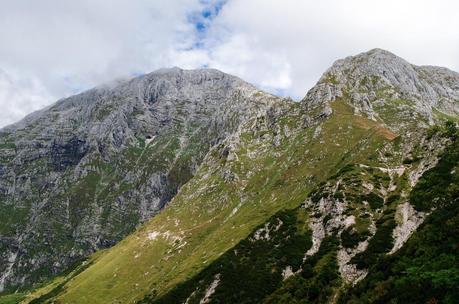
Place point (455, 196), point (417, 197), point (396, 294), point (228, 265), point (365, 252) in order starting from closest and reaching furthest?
point (396, 294) → point (455, 196) → point (365, 252) → point (417, 197) → point (228, 265)

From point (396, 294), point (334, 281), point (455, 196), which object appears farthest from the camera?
point (334, 281)

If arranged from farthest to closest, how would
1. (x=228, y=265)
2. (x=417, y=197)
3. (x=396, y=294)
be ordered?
(x=228, y=265) → (x=417, y=197) → (x=396, y=294)

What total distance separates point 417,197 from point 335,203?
24.9 meters

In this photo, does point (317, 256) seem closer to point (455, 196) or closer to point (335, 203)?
point (335, 203)

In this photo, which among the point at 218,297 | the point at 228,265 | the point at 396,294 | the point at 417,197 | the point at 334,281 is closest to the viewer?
the point at 396,294

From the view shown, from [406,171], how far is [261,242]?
48.0m

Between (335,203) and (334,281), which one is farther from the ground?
(335,203)

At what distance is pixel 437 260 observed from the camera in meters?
44.1


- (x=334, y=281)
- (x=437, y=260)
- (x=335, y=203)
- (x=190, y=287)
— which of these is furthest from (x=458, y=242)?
(x=190, y=287)

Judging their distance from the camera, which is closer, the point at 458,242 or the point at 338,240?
the point at 458,242

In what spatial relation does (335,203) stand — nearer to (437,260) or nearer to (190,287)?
(190,287)

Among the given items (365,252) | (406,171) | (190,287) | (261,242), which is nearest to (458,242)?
(365,252)

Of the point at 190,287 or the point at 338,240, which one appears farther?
the point at 190,287

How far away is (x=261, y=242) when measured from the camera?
13012 centimetres
